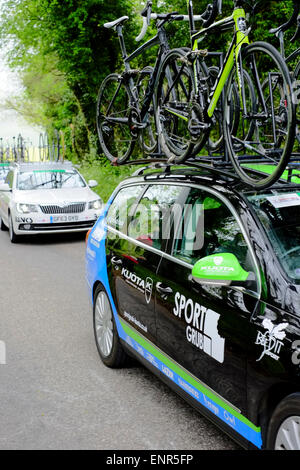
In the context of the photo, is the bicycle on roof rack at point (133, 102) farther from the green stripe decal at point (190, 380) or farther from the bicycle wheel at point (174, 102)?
the green stripe decal at point (190, 380)

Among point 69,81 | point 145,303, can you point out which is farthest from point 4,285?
point 69,81

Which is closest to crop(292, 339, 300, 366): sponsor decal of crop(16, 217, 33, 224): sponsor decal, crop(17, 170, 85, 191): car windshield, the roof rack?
the roof rack

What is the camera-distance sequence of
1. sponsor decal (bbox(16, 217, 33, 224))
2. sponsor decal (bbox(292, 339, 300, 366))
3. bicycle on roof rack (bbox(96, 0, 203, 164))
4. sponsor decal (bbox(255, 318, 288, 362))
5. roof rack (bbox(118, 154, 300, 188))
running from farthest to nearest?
1. sponsor decal (bbox(16, 217, 33, 224))
2. bicycle on roof rack (bbox(96, 0, 203, 164))
3. roof rack (bbox(118, 154, 300, 188))
4. sponsor decal (bbox(255, 318, 288, 362))
5. sponsor decal (bbox(292, 339, 300, 366))

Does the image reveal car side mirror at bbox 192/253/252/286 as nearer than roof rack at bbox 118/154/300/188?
Yes

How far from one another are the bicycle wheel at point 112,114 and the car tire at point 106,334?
1.63 m

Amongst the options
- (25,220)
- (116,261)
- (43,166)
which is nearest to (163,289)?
(116,261)

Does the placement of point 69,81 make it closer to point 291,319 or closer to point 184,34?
point 184,34

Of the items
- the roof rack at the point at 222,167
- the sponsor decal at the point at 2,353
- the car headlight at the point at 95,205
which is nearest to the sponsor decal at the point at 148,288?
the roof rack at the point at 222,167

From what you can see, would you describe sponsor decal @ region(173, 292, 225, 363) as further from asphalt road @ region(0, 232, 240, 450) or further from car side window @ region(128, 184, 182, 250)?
asphalt road @ region(0, 232, 240, 450)

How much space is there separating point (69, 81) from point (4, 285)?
15.3 meters

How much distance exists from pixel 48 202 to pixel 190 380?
363 inches

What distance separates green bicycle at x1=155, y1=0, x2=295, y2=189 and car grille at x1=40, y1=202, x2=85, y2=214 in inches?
301

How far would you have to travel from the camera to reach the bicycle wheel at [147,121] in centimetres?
561

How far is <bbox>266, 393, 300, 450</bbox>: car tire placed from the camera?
262 centimetres
